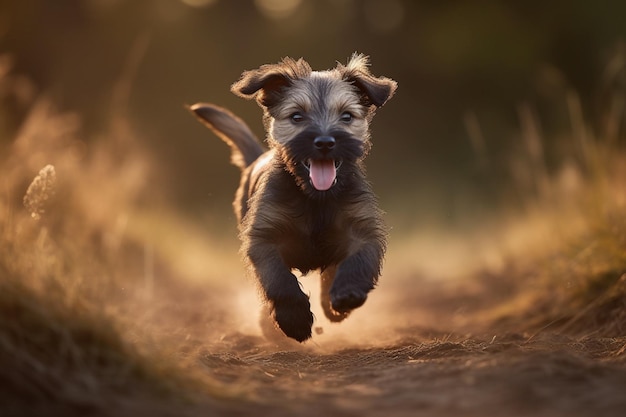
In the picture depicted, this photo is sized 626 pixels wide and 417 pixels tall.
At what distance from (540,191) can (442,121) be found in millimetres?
11687

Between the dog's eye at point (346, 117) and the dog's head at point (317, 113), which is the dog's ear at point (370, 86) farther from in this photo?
the dog's eye at point (346, 117)

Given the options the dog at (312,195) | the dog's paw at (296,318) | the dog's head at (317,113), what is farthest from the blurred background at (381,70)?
the dog's paw at (296,318)

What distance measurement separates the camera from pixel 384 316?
26.8 ft

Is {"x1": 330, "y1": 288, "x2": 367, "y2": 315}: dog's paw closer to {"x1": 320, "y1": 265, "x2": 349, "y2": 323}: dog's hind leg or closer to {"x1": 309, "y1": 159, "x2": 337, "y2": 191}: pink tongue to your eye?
{"x1": 309, "y1": 159, "x2": 337, "y2": 191}: pink tongue

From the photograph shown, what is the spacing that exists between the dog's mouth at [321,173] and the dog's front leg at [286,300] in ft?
1.88

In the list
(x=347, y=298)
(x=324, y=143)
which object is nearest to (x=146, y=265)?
(x=324, y=143)

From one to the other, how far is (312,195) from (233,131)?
2.48 metres

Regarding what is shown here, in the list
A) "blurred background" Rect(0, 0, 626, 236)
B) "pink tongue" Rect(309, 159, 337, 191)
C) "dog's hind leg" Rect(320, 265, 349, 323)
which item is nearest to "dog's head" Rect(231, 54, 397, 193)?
"pink tongue" Rect(309, 159, 337, 191)

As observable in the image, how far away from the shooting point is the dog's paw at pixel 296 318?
502 cm

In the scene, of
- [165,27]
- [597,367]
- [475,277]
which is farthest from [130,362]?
[165,27]

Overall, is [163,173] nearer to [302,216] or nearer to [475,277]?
[475,277]

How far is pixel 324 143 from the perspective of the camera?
16.8 feet

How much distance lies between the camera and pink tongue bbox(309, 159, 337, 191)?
5.24 m

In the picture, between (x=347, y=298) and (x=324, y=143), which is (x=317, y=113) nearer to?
(x=324, y=143)
